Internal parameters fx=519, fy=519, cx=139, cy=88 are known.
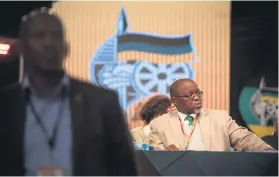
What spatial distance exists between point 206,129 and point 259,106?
114 inches

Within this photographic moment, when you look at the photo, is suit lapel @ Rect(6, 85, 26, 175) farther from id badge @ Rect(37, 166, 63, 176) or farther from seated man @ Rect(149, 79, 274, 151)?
seated man @ Rect(149, 79, 274, 151)

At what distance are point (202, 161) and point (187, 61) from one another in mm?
3372

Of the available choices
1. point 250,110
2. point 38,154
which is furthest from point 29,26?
point 250,110

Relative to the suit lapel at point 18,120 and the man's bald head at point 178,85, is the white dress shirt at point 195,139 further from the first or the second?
the suit lapel at point 18,120

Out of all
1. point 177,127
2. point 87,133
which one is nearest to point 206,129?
point 177,127

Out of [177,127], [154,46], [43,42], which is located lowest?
[177,127]

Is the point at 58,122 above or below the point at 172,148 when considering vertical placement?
above

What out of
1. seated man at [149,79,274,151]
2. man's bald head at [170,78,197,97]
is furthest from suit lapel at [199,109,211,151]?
man's bald head at [170,78,197,97]

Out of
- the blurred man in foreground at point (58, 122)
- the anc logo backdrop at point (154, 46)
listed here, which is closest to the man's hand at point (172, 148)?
the blurred man in foreground at point (58, 122)

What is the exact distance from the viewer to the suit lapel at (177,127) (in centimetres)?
286

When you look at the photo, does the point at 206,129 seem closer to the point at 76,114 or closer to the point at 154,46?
the point at 76,114

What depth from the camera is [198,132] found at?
289cm

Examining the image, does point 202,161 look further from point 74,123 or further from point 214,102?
point 214,102

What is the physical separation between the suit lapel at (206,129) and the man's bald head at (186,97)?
106 millimetres
